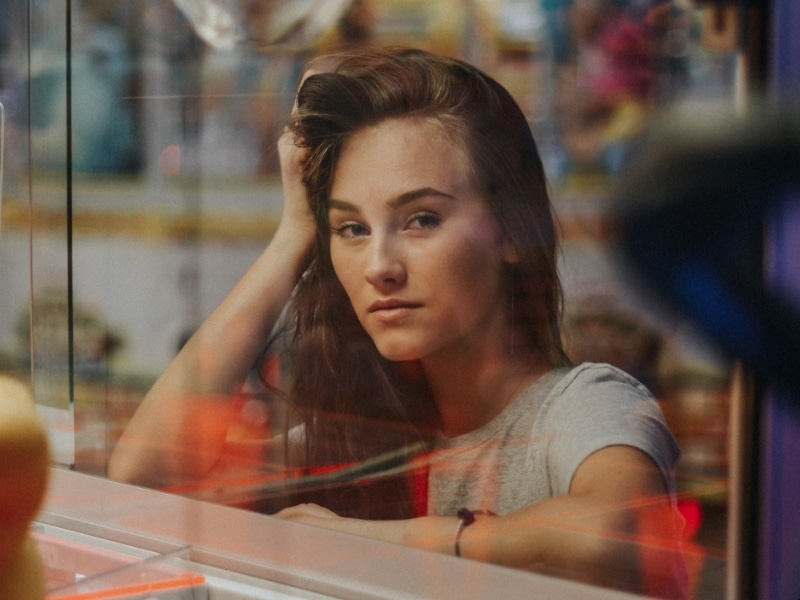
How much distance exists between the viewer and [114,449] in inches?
95.0

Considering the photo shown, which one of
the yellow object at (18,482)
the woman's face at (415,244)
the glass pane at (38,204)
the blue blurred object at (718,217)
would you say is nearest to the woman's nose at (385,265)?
the woman's face at (415,244)

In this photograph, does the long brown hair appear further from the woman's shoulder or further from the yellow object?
the yellow object

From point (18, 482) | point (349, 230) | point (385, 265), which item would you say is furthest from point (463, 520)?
point (18, 482)

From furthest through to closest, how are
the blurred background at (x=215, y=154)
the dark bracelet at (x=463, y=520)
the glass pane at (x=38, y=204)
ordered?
1. the glass pane at (x=38, y=204)
2. the dark bracelet at (x=463, y=520)
3. the blurred background at (x=215, y=154)

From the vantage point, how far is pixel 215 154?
212cm

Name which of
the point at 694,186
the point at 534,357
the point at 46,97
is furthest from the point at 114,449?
the point at 694,186

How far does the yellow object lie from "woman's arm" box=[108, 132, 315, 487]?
99 cm

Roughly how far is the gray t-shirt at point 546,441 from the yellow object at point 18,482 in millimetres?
857

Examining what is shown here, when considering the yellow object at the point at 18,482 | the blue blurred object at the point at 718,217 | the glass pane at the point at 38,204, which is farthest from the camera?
the glass pane at the point at 38,204

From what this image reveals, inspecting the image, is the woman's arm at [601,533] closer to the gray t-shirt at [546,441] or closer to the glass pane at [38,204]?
the gray t-shirt at [546,441]

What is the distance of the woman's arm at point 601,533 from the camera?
4.86 feet

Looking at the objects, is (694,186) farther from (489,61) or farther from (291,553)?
(291,553)

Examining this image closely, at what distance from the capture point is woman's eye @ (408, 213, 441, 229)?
1.70 m

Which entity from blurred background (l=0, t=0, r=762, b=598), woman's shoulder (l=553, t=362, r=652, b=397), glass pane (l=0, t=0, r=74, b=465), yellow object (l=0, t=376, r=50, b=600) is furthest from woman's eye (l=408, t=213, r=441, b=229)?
glass pane (l=0, t=0, r=74, b=465)
